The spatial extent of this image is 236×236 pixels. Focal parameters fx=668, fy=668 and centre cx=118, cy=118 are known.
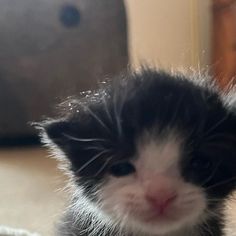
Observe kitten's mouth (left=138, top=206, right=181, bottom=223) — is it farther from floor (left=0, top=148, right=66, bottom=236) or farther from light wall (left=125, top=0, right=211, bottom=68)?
light wall (left=125, top=0, right=211, bottom=68)

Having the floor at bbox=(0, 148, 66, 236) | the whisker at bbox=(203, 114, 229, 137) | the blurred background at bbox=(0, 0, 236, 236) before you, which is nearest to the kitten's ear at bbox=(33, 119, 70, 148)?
the whisker at bbox=(203, 114, 229, 137)

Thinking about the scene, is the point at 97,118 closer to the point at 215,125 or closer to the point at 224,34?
the point at 215,125

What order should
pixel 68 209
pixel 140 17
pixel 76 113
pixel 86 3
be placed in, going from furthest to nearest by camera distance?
pixel 140 17, pixel 86 3, pixel 68 209, pixel 76 113

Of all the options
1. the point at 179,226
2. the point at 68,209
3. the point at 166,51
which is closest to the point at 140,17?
the point at 166,51

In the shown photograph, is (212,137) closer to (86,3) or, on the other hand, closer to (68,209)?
(68,209)

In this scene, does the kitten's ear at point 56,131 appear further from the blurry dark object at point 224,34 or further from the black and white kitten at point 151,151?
the blurry dark object at point 224,34

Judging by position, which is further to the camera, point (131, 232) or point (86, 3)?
point (86, 3)

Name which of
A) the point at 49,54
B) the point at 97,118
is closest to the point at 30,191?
the point at 49,54

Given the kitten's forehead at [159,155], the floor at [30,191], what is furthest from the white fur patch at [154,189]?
the floor at [30,191]
